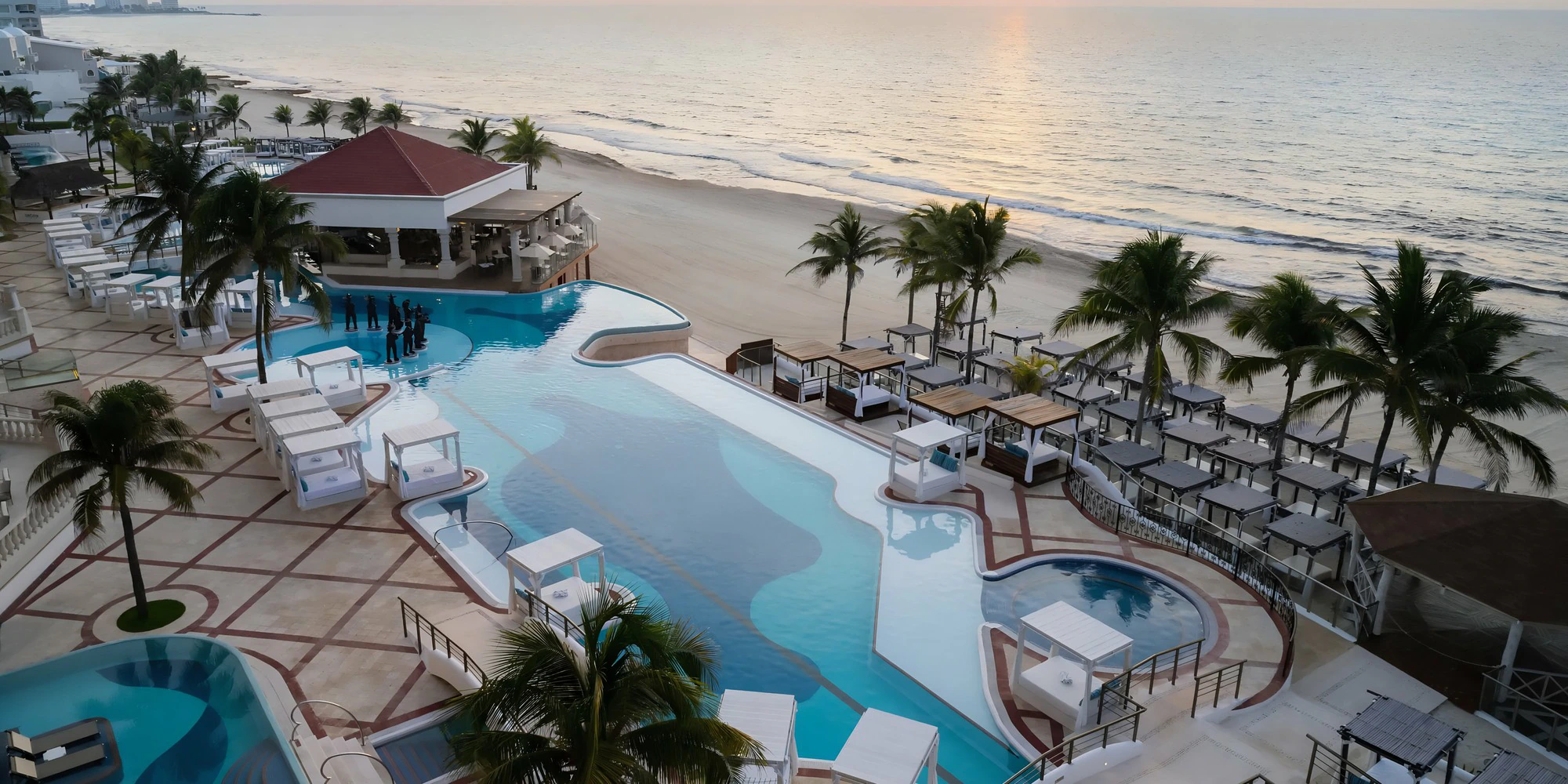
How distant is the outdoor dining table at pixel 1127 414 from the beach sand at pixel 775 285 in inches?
254

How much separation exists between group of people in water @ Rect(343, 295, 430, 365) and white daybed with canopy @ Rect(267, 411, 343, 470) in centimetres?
722

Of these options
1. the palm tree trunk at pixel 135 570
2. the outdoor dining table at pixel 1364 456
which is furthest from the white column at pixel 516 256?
the outdoor dining table at pixel 1364 456

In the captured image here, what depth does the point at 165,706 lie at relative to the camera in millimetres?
13719

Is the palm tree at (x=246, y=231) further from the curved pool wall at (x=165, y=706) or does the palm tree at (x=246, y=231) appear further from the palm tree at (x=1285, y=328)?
the palm tree at (x=1285, y=328)

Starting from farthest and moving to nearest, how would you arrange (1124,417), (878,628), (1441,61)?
→ (1441,61) < (1124,417) < (878,628)

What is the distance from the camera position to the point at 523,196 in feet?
126

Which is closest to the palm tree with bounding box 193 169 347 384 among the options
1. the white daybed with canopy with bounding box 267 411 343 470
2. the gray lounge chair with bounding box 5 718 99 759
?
the white daybed with canopy with bounding box 267 411 343 470

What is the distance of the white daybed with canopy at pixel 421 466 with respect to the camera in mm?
19797

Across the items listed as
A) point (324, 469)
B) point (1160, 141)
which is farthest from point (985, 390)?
point (1160, 141)

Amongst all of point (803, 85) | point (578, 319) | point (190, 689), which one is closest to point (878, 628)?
point (190, 689)

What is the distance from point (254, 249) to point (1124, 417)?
2035cm

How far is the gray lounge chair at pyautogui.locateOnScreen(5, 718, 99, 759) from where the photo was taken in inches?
467

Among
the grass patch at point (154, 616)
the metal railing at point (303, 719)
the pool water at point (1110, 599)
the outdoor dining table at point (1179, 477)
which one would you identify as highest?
the outdoor dining table at point (1179, 477)

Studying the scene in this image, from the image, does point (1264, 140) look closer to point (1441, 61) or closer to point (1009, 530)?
point (1009, 530)
